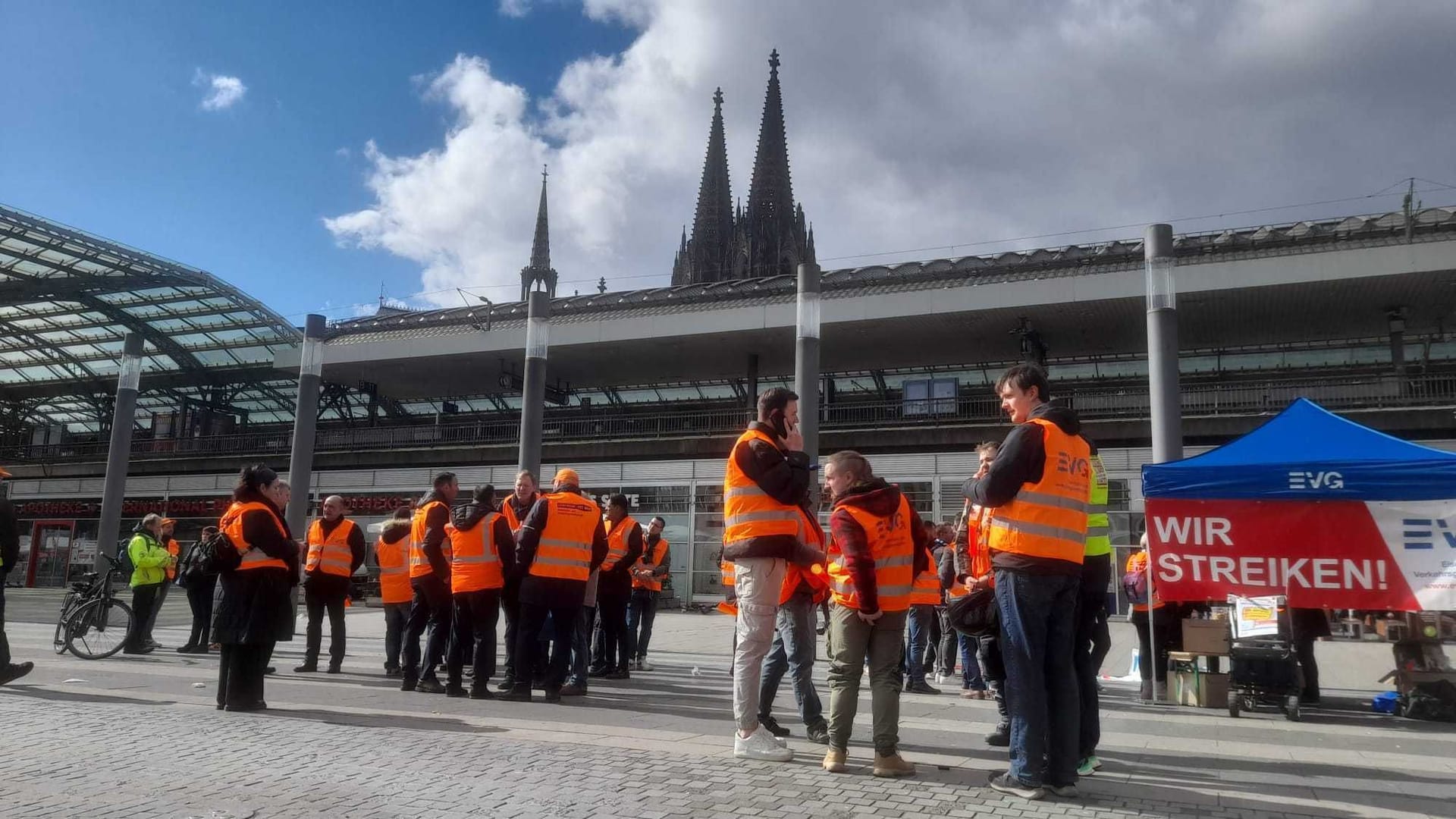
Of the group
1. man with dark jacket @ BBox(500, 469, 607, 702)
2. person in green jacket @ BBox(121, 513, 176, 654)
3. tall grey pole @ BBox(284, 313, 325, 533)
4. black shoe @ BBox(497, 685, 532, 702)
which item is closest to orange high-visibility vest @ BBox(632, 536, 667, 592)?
man with dark jacket @ BBox(500, 469, 607, 702)

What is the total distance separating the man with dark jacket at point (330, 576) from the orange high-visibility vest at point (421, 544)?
1446mm

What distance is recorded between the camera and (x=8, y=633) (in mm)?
13227

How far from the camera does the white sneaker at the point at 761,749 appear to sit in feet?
16.9

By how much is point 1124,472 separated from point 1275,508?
52.4ft

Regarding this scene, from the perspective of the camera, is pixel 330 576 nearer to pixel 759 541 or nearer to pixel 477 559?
pixel 477 559

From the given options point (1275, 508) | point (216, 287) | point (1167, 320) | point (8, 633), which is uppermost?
point (216, 287)

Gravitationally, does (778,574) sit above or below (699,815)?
above

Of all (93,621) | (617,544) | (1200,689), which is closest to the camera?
(1200,689)

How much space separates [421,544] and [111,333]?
35.6 m

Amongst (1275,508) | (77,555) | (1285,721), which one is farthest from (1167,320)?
(77,555)

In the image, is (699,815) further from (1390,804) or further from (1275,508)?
(1275,508)

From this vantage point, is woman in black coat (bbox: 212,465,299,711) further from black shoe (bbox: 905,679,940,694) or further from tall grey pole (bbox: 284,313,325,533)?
tall grey pole (bbox: 284,313,325,533)

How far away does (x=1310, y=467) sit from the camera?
8398 millimetres

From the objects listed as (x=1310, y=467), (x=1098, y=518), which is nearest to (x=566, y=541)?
(x=1098, y=518)
